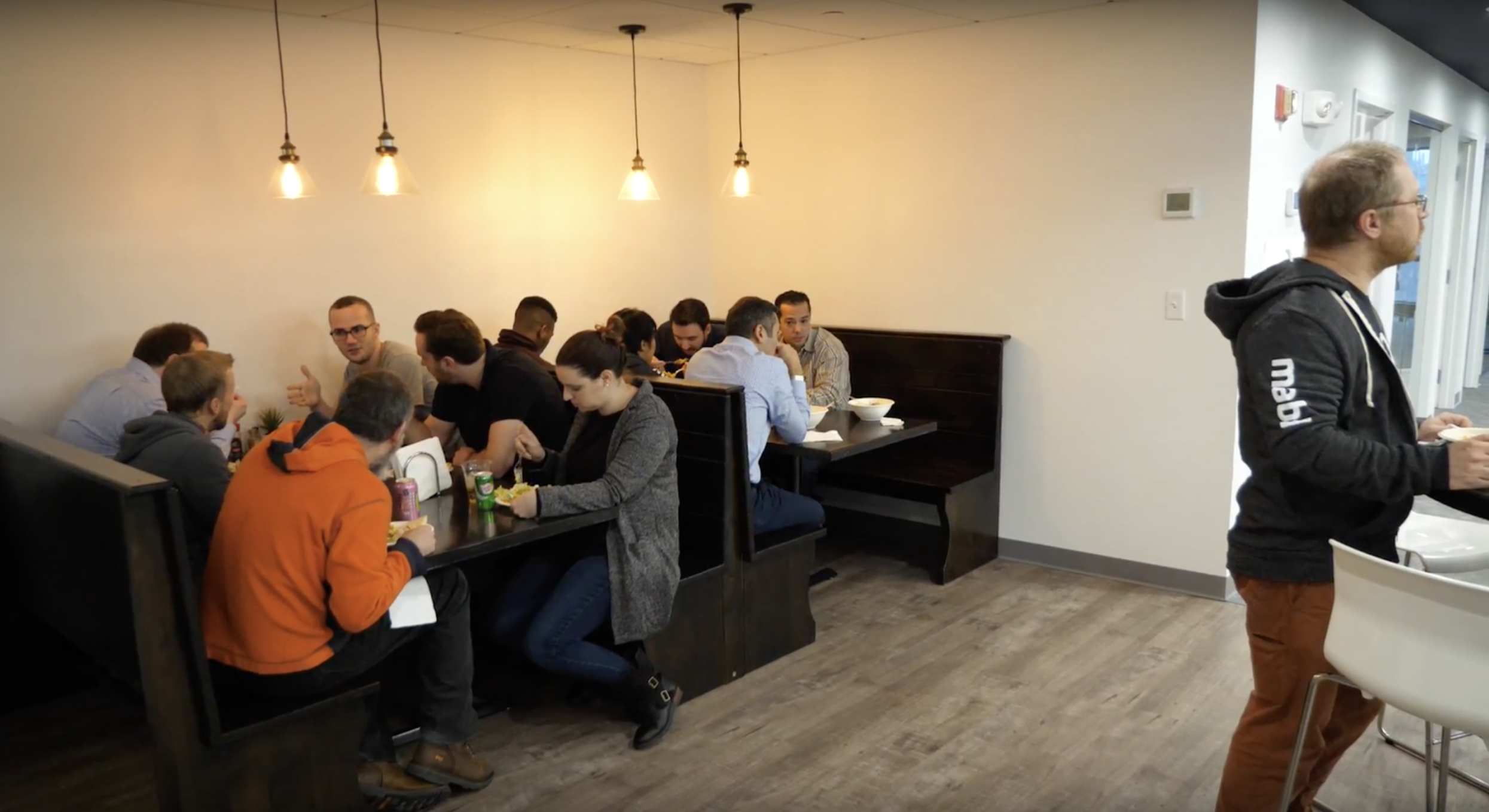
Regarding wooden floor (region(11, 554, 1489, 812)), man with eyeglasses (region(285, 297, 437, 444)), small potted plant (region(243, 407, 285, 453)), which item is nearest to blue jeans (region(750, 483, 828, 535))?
wooden floor (region(11, 554, 1489, 812))

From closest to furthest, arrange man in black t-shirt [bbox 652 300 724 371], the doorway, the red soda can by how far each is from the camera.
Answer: the red soda can
man in black t-shirt [bbox 652 300 724 371]
the doorway

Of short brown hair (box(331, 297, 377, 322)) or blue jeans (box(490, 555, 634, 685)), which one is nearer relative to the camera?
blue jeans (box(490, 555, 634, 685))

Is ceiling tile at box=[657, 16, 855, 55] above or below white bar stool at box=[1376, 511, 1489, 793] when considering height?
above

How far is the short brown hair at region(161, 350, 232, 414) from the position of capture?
2.80 meters

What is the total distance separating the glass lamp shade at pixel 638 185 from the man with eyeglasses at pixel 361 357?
3.70ft

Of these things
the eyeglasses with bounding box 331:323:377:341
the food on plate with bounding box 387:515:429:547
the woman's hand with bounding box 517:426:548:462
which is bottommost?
the food on plate with bounding box 387:515:429:547

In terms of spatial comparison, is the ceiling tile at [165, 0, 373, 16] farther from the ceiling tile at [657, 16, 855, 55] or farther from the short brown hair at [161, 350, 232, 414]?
the short brown hair at [161, 350, 232, 414]

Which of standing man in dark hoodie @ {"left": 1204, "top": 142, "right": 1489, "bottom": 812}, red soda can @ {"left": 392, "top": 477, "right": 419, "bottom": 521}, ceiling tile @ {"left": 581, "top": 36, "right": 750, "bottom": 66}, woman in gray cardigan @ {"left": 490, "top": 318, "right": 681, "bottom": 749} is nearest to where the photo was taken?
standing man in dark hoodie @ {"left": 1204, "top": 142, "right": 1489, "bottom": 812}

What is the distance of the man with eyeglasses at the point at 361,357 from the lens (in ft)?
13.6

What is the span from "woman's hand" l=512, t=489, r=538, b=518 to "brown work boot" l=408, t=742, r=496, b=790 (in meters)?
0.64

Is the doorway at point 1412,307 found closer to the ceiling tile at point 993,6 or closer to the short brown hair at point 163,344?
the ceiling tile at point 993,6

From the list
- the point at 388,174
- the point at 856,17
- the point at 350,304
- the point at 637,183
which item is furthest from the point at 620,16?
the point at 350,304

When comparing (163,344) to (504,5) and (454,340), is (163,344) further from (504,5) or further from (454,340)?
(504,5)

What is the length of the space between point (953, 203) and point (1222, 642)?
2127 millimetres
